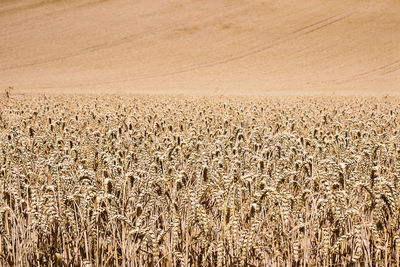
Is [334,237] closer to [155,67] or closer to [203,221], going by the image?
[203,221]

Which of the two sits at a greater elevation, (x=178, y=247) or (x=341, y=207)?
(x=341, y=207)

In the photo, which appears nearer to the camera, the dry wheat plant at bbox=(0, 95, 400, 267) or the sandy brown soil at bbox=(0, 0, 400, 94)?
the dry wheat plant at bbox=(0, 95, 400, 267)

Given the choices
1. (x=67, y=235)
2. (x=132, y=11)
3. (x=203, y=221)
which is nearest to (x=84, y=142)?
(x=67, y=235)

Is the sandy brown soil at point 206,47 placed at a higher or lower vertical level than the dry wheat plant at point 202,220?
higher

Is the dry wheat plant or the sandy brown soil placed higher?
the sandy brown soil

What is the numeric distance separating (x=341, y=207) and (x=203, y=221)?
33.4 inches

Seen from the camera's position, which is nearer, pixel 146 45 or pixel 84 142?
pixel 84 142

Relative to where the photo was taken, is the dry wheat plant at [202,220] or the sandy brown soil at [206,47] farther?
the sandy brown soil at [206,47]

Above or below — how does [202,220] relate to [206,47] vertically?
below

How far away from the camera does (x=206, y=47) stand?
40625 millimetres

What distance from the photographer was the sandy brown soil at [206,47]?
30297 millimetres

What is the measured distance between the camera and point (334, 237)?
2.63 m

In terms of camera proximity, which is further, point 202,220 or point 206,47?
point 206,47

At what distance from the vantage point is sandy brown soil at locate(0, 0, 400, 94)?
3030 cm
